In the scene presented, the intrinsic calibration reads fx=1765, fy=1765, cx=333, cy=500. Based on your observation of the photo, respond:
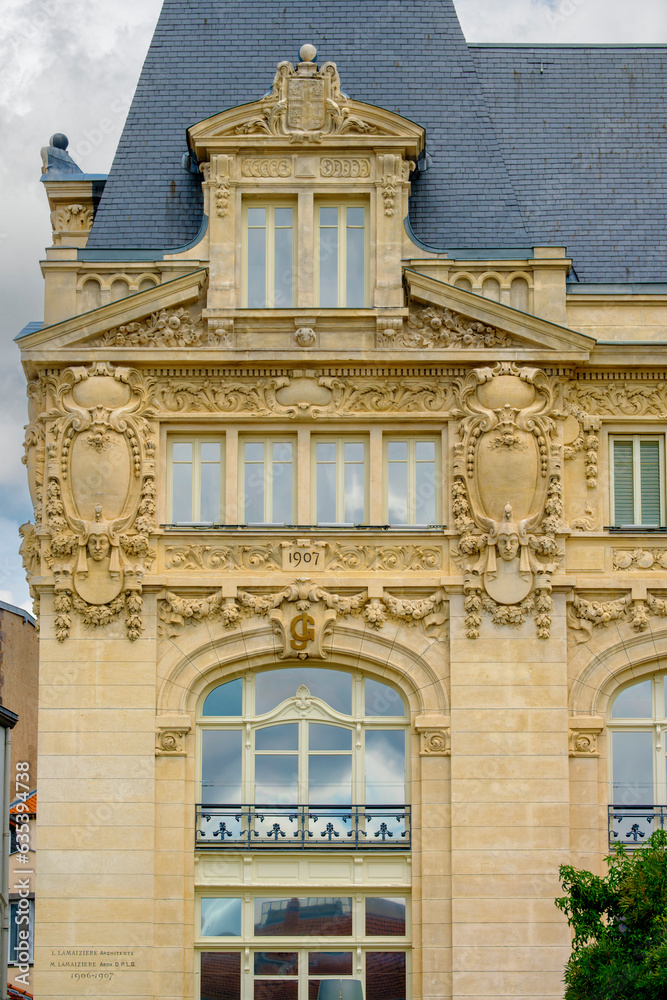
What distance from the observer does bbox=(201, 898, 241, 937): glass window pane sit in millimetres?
30891

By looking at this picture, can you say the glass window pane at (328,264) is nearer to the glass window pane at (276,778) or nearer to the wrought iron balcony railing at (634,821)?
the glass window pane at (276,778)

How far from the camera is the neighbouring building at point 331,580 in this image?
30562 mm

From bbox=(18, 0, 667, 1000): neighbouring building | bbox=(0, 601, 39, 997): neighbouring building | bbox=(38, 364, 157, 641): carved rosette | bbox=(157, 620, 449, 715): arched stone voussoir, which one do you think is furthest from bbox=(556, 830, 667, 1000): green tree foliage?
bbox=(0, 601, 39, 997): neighbouring building

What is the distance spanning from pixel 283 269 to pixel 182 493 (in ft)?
15.0

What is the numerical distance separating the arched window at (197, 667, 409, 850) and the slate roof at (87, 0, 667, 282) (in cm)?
866

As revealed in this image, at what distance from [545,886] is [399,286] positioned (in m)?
11.0

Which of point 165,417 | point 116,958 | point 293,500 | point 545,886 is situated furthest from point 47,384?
point 545,886

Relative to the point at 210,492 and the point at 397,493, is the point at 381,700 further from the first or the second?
the point at 210,492

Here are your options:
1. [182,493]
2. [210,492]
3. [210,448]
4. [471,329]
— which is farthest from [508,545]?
[182,493]

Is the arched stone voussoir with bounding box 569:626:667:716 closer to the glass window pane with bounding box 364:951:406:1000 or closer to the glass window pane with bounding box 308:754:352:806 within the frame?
the glass window pane with bounding box 308:754:352:806

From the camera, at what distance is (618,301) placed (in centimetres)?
3288

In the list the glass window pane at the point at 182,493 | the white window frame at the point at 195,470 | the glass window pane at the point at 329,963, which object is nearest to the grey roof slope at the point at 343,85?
the white window frame at the point at 195,470

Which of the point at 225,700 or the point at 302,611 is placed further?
the point at 225,700

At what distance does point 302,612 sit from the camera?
103 feet
